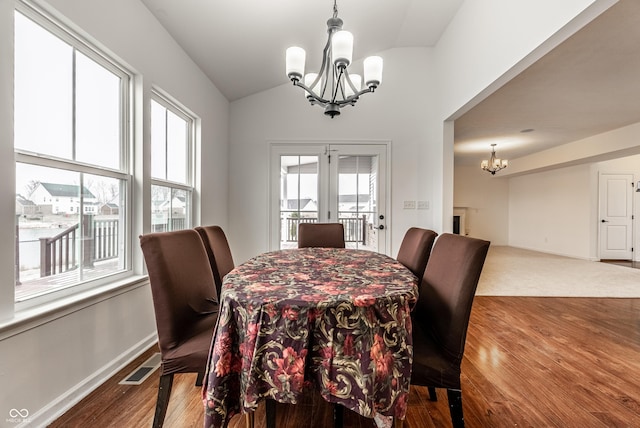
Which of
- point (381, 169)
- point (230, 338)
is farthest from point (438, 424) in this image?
point (381, 169)

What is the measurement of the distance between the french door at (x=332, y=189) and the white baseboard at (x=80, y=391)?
7.14ft

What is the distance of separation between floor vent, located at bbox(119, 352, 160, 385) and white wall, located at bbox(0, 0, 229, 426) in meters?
0.12

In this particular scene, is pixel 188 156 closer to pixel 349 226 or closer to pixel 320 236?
pixel 320 236

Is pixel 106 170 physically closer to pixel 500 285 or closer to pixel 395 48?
pixel 395 48

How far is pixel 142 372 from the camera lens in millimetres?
1906

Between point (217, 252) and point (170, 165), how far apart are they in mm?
1283

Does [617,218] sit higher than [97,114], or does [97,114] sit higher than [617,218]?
[97,114]

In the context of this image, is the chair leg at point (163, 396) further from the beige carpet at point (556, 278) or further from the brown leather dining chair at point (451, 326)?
the beige carpet at point (556, 278)

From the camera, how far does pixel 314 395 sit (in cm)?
170

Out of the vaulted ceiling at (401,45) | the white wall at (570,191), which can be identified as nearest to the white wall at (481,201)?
the white wall at (570,191)

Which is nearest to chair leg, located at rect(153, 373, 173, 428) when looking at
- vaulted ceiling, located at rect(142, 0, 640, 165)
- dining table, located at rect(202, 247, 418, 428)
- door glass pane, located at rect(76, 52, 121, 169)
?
dining table, located at rect(202, 247, 418, 428)

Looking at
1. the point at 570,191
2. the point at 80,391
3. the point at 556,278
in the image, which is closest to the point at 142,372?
the point at 80,391

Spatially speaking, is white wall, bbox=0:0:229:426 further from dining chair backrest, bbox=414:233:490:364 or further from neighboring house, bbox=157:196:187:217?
dining chair backrest, bbox=414:233:490:364

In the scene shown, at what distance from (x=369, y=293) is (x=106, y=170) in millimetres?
1940
